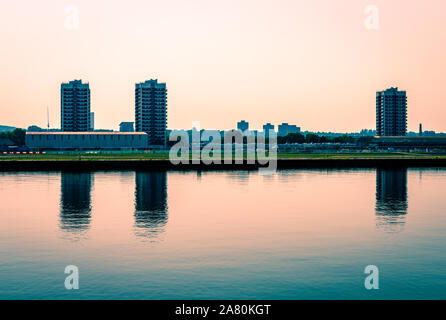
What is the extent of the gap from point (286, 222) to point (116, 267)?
767 inches

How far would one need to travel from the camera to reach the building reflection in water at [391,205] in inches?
1678

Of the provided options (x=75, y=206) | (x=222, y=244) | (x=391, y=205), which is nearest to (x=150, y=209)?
(x=75, y=206)

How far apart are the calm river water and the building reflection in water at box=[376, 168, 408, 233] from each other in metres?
0.14

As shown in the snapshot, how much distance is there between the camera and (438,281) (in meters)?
25.2

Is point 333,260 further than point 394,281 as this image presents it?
Yes

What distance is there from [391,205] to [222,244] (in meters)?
28.9

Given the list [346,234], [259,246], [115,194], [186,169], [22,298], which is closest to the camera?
[22,298]

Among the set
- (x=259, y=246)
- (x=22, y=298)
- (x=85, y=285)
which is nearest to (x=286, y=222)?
(x=259, y=246)

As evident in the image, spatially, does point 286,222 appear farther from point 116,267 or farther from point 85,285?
point 85,285

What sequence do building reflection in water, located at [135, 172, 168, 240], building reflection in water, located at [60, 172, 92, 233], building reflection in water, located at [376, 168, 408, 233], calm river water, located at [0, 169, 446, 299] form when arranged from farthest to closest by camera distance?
1. building reflection in water, located at [376, 168, 408, 233]
2. building reflection in water, located at [60, 172, 92, 233]
3. building reflection in water, located at [135, 172, 168, 240]
4. calm river water, located at [0, 169, 446, 299]

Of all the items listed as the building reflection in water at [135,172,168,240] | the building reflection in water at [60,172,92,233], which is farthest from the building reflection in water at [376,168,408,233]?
the building reflection in water at [60,172,92,233]

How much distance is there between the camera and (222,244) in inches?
1340

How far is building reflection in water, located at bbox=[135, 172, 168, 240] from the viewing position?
39.5 metres

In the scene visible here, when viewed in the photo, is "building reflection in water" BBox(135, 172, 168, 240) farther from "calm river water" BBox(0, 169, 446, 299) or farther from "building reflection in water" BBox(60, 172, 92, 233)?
"building reflection in water" BBox(60, 172, 92, 233)
